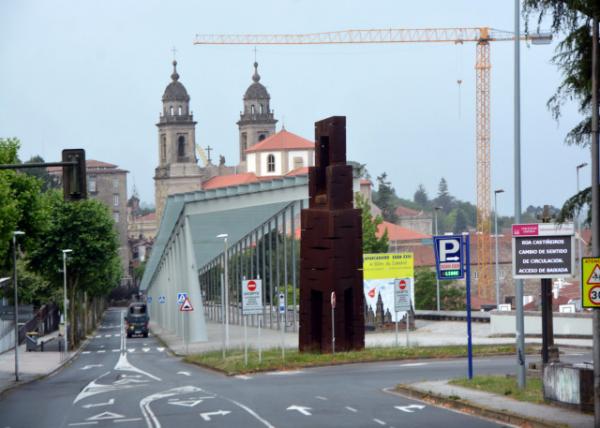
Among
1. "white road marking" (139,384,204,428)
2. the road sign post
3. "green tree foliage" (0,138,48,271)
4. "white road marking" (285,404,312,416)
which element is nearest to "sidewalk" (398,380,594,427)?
the road sign post

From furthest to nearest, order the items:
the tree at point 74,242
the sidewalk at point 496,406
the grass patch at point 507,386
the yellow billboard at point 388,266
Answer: the tree at point 74,242
the yellow billboard at point 388,266
the grass patch at point 507,386
the sidewalk at point 496,406

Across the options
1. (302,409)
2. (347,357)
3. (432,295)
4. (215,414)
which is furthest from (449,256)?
(432,295)

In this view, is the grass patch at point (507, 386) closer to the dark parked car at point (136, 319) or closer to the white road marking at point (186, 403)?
the white road marking at point (186, 403)

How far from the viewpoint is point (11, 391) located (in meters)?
40.4

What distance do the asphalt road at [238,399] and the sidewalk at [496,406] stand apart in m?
0.44

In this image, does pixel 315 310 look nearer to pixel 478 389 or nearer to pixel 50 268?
pixel 478 389

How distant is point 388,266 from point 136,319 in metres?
40.6

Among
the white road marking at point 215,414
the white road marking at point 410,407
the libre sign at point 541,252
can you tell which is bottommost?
the white road marking at point 215,414

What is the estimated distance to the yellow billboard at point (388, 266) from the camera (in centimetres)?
6300

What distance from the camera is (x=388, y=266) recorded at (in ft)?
208

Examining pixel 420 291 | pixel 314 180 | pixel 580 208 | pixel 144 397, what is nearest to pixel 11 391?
pixel 144 397

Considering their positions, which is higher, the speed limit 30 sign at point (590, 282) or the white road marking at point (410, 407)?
the speed limit 30 sign at point (590, 282)

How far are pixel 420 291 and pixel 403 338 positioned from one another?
40117 millimetres

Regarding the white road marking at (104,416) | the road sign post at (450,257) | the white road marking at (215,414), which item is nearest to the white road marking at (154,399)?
the white road marking at (104,416)
